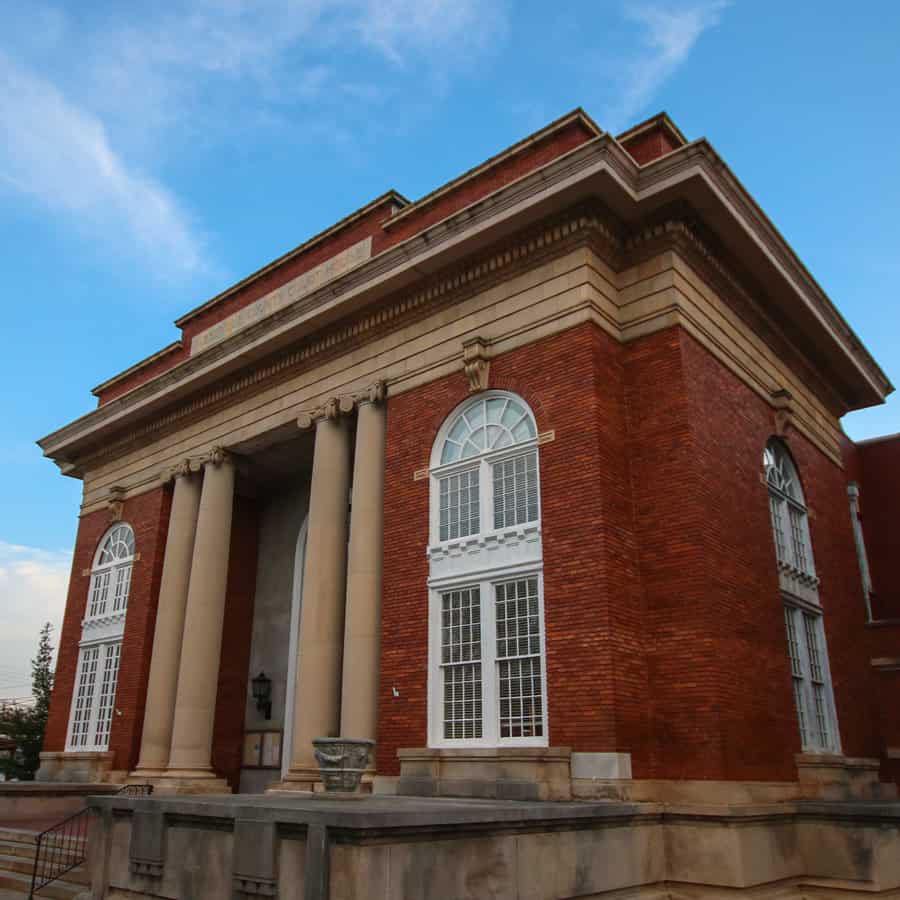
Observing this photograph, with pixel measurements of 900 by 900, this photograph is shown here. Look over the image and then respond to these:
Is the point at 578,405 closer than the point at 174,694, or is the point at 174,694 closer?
the point at 578,405

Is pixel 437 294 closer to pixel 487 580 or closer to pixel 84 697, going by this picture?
pixel 487 580

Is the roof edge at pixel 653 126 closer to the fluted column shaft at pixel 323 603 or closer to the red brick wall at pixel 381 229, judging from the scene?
the red brick wall at pixel 381 229

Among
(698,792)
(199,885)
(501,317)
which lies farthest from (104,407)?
(698,792)

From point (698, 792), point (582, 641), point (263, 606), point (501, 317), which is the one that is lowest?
point (698, 792)

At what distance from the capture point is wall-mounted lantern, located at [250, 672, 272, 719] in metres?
23.2

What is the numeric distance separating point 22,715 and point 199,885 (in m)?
37.9

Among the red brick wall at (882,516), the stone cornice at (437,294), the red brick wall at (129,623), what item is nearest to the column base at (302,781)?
the red brick wall at (129,623)

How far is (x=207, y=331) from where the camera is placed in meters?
24.3

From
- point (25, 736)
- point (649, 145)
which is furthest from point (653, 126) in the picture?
point (25, 736)

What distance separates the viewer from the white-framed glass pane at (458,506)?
1612 centimetres

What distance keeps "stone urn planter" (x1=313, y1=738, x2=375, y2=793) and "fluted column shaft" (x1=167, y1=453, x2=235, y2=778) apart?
8.77 meters

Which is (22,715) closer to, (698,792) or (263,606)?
(263,606)

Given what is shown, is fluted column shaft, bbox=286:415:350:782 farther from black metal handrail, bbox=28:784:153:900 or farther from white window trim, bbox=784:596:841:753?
white window trim, bbox=784:596:841:753

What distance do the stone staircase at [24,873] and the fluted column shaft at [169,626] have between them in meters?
4.05
